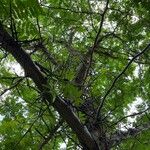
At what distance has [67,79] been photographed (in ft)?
9.24

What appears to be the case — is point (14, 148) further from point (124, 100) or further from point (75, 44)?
point (75, 44)

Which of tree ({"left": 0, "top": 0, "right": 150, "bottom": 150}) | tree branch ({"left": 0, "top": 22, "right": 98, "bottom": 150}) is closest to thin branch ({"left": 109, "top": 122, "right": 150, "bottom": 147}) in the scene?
tree ({"left": 0, "top": 0, "right": 150, "bottom": 150})

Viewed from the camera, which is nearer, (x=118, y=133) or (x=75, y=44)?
(x=118, y=133)

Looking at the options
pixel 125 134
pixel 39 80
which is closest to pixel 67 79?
pixel 39 80

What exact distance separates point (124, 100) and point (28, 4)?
353 cm

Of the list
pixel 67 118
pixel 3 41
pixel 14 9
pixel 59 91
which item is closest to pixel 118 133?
pixel 67 118

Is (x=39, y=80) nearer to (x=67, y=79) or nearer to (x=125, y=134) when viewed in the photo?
(x=67, y=79)

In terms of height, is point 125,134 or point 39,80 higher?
point 125,134

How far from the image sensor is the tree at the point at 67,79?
2.83 m

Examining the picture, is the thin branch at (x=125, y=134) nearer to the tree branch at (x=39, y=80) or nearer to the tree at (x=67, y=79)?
the tree at (x=67, y=79)

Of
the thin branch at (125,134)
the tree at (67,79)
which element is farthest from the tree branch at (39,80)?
the thin branch at (125,134)

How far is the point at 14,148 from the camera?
12.0 ft

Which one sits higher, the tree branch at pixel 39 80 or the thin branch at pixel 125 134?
the thin branch at pixel 125 134

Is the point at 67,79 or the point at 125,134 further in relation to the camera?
the point at 125,134
